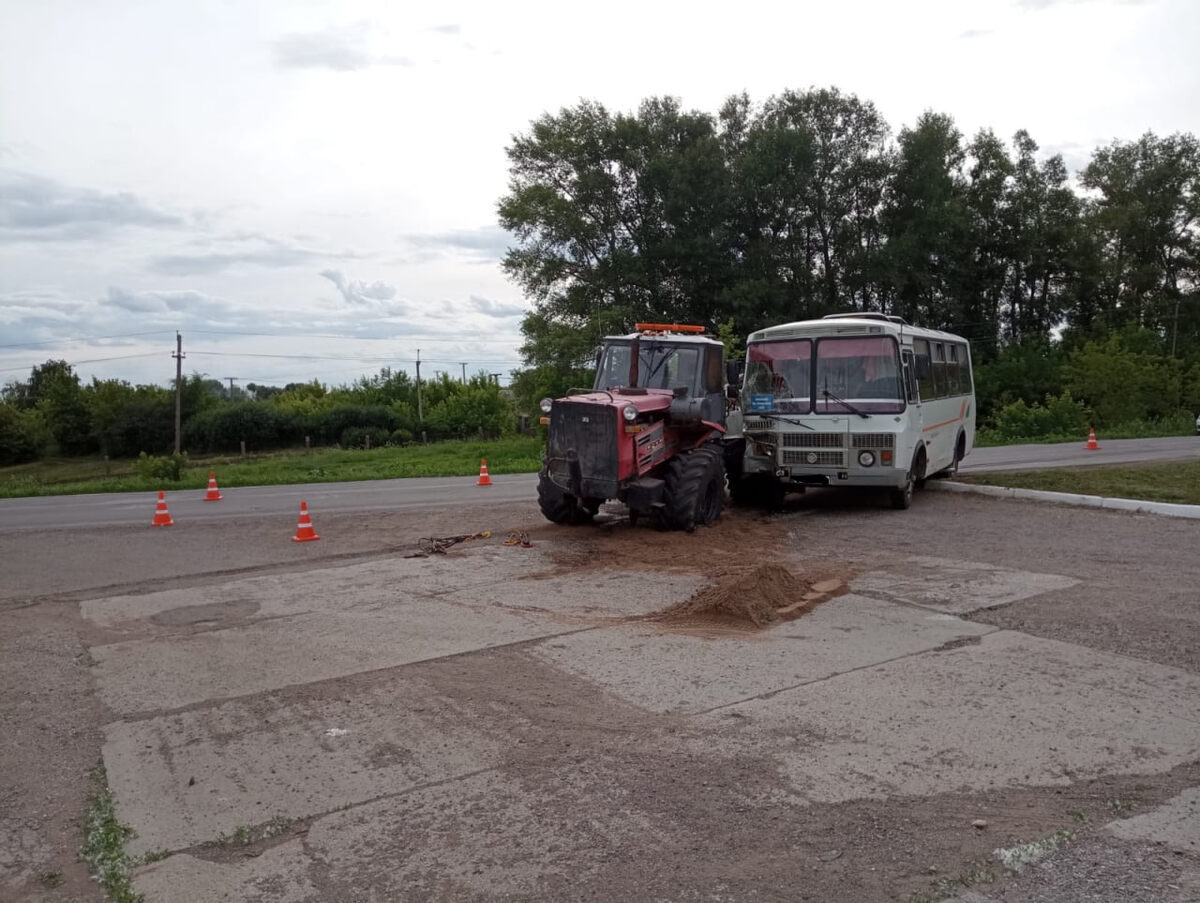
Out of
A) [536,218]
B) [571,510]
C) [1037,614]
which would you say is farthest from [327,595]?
[536,218]

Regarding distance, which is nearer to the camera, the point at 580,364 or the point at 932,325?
the point at 580,364

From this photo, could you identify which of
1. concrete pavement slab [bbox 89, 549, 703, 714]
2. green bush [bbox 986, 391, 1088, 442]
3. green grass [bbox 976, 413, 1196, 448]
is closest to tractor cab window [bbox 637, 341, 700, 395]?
concrete pavement slab [bbox 89, 549, 703, 714]

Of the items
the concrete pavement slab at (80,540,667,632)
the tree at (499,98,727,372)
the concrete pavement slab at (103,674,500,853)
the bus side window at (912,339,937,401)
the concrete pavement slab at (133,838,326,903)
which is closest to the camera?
the concrete pavement slab at (133,838,326,903)

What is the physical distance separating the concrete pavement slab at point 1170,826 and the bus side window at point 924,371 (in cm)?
1131

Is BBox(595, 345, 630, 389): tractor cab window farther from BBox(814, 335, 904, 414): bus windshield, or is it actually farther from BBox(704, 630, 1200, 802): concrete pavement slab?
BBox(704, 630, 1200, 802): concrete pavement slab

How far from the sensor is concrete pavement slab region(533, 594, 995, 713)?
6.82 m

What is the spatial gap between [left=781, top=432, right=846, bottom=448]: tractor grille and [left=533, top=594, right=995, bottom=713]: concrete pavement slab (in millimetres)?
6134

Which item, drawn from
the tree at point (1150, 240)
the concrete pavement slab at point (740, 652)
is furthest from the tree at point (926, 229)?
the concrete pavement slab at point (740, 652)

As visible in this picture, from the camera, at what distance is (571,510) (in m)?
14.3

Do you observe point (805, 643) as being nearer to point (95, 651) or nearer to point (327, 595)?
point (327, 595)

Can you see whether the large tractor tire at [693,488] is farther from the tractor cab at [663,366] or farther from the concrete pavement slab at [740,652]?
the concrete pavement slab at [740,652]

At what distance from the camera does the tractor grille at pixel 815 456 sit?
590 inches

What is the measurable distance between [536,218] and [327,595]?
3773 cm

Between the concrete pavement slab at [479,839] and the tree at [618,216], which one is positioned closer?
the concrete pavement slab at [479,839]
